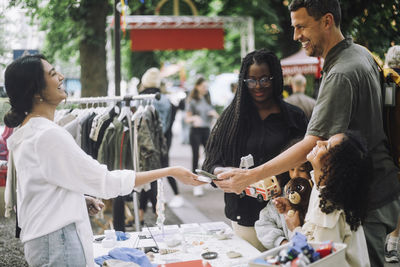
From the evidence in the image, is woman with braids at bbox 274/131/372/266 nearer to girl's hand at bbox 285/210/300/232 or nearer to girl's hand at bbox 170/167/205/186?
girl's hand at bbox 285/210/300/232

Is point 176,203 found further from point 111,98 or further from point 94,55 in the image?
point 111,98

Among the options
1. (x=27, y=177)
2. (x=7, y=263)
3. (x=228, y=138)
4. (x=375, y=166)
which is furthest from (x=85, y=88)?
(x=375, y=166)

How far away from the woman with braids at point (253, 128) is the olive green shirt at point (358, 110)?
0.85m

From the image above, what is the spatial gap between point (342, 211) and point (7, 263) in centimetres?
369

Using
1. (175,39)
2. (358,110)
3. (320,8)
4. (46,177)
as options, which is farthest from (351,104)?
(175,39)

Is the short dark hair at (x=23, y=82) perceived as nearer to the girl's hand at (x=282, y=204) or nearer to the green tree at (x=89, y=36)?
the girl's hand at (x=282, y=204)

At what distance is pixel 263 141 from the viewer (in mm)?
3066

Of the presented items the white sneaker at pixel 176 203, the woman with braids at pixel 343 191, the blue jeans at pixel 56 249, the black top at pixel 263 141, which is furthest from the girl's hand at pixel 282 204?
the white sneaker at pixel 176 203

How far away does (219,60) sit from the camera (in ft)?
66.3

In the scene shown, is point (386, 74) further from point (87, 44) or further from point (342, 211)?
point (87, 44)

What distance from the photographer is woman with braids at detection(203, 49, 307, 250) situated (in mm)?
3041

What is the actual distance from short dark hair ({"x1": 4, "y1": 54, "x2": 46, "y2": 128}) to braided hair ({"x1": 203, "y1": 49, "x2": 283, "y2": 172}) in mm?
1322

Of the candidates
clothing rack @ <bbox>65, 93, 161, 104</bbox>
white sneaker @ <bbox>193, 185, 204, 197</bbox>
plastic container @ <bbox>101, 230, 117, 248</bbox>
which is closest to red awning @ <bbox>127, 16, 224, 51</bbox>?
white sneaker @ <bbox>193, 185, 204, 197</bbox>

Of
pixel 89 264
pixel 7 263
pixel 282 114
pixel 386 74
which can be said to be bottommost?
pixel 7 263
